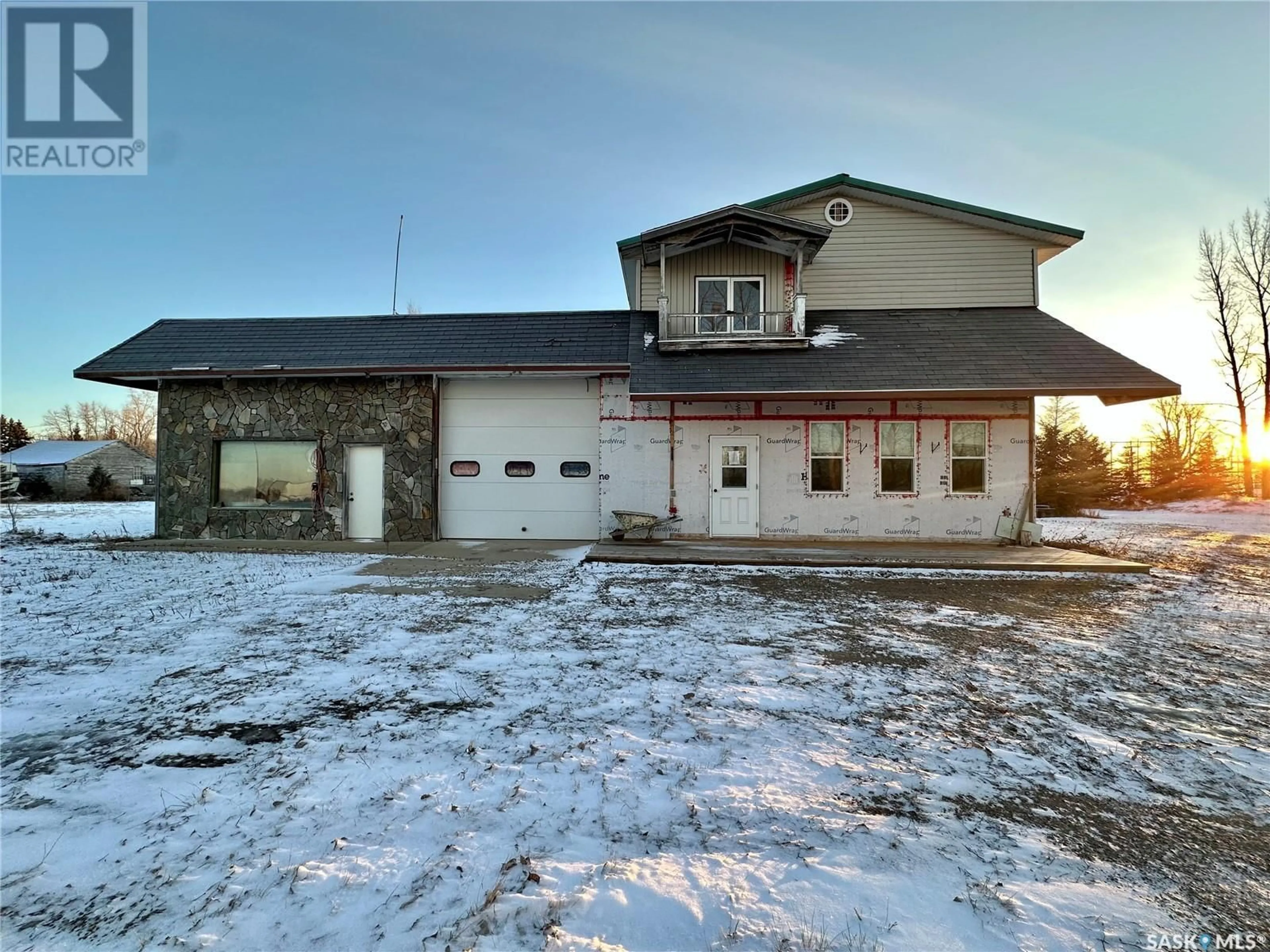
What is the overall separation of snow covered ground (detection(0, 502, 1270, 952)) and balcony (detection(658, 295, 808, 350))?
24.2 ft

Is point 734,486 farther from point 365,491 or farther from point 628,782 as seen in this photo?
point 628,782

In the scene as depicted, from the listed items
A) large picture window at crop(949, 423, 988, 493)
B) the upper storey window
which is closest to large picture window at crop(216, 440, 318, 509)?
the upper storey window

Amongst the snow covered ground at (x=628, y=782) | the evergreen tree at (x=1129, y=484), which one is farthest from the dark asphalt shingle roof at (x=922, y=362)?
the evergreen tree at (x=1129, y=484)

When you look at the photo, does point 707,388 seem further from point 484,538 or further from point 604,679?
point 604,679

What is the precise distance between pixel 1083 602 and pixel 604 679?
257 inches

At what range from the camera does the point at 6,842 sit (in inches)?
97.1

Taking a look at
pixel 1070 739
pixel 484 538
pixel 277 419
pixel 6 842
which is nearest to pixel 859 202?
pixel 484 538

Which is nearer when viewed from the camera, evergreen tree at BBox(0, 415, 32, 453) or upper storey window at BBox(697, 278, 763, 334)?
upper storey window at BBox(697, 278, 763, 334)

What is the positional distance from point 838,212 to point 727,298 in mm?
3282

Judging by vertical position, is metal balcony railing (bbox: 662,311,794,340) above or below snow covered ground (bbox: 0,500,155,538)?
above

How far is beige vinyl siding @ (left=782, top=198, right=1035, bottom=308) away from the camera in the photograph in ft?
42.5

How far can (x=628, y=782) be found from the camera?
9.73 ft

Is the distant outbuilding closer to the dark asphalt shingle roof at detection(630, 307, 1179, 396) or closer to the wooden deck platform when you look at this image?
the wooden deck platform

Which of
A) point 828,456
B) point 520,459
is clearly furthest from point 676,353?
point 520,459
